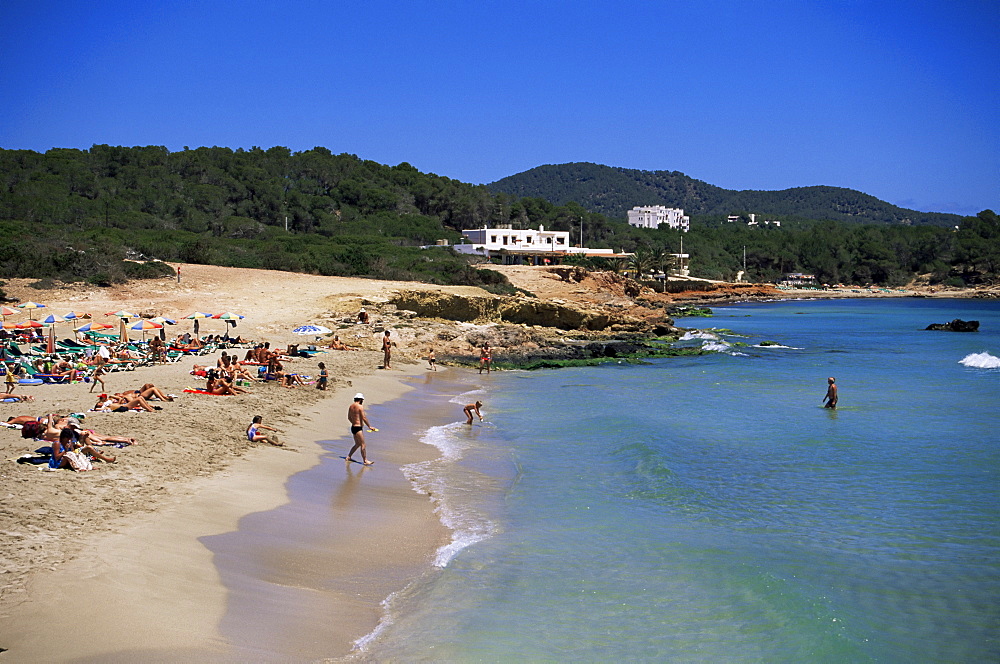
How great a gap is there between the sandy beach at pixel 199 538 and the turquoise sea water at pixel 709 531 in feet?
2.17

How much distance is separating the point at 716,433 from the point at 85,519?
13165 mm

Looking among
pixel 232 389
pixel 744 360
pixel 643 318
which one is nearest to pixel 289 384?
pixel 232 389

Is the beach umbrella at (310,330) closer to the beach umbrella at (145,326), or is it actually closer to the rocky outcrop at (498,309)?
the beach umbrella at (145,326)

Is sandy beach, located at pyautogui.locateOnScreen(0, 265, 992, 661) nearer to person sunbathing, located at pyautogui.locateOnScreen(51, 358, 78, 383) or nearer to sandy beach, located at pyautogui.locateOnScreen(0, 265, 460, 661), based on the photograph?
sandy beach, located at pyautogui.locateOnScreen(0, 265, 460, 661)

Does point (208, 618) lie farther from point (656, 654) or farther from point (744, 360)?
point (744, 360)

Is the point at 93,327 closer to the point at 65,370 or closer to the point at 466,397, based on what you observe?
the point at 65,370

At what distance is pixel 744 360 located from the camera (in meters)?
33.2

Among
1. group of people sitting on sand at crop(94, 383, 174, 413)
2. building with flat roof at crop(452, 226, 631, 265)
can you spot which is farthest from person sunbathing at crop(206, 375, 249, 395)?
building with flat roof at crop(452, 226, 631, 265)

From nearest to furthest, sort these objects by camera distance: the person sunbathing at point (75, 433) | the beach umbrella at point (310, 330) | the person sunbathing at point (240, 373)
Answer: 1. the person sunbathing at point (75, 433)
2. the person sunbathing at point (240, 373)
3. the beach umbrella at point (310, 330)

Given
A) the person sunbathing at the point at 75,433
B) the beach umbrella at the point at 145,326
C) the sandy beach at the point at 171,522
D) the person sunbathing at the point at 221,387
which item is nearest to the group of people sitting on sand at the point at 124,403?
the sandy beach at the point at 171,522

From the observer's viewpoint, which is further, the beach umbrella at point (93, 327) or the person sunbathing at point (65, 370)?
the beach umbrella at point (93, 327)

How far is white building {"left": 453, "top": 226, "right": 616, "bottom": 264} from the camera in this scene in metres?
76.1

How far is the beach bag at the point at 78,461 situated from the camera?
9.12 m

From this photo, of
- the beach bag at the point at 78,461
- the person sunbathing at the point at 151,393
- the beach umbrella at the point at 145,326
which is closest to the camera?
the beach bag at the point at 78,461
